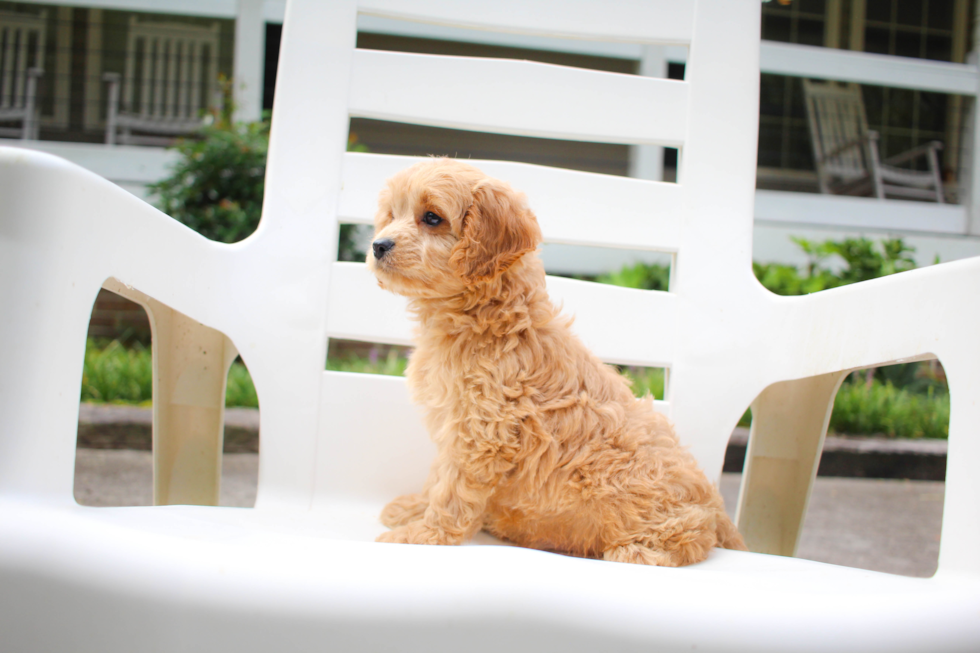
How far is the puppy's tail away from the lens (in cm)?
129

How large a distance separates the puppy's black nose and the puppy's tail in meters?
0.84

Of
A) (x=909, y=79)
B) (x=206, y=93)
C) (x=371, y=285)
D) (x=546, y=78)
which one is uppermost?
(x=909, y=79)

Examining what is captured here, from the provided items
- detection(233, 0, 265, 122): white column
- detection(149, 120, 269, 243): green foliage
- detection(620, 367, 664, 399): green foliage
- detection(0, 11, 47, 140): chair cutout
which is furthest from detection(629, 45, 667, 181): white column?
detection(0, 11, 47, 140): chair cutout

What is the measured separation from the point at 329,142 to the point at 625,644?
1.42 metres

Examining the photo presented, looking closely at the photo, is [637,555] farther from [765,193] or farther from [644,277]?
[765,193]

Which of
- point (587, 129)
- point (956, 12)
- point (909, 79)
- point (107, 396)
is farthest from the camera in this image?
point (956, 12)

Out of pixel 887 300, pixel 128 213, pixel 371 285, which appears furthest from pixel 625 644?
pixel 371 285

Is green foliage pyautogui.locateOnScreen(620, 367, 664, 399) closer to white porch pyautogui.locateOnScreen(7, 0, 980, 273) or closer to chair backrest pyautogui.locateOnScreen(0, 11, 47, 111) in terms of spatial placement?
white porch pyautogui.locateOnScreen(7, 0, 980, 273)

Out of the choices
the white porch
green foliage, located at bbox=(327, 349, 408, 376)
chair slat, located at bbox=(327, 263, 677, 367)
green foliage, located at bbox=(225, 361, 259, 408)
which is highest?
the white porch

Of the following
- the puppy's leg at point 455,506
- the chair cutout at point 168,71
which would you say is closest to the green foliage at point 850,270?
the puppy's leg at point 455,506

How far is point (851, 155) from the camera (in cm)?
837

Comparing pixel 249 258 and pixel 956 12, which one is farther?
pixel 956 12

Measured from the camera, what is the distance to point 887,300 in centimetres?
120

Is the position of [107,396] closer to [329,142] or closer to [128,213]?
[329,142]
